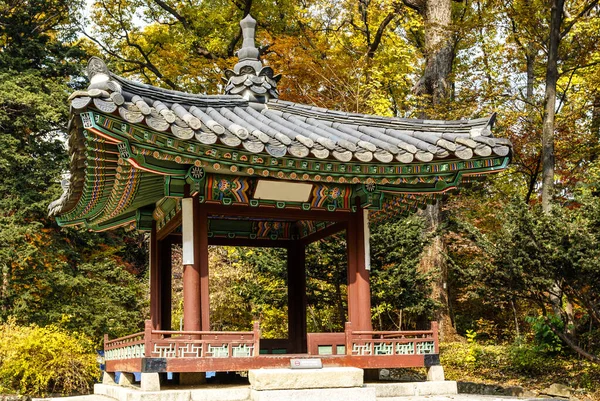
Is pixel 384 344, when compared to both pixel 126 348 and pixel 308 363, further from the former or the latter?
pixel 126 348

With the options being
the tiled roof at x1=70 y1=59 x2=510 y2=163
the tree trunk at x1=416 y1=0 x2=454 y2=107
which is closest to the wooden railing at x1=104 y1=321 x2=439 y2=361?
the tiled roof at x1=70 y1=59 x2=510 y2=163

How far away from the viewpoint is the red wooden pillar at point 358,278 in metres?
8.29

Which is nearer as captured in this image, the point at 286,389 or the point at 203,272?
the point at 286,389

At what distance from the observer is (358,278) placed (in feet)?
27.3

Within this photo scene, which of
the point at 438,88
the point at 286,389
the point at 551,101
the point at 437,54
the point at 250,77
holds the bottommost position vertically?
the point at 286,389

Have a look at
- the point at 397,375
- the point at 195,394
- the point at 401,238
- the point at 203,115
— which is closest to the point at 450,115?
the point at 401,238

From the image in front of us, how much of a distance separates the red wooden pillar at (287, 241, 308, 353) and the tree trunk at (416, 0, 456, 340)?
19.9 feet

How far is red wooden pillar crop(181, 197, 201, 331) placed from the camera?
24.2 ft

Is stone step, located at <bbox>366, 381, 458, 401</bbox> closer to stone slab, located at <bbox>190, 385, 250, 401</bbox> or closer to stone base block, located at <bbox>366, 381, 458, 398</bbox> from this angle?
stone base block, located at <bbox>366, 381, 458, 398</bbox>

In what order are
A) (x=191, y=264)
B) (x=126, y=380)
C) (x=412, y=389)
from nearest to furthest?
(x=191, y=264) < (x=412, y=389) < (x=126, y=380)

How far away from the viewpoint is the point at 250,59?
30.5 ft

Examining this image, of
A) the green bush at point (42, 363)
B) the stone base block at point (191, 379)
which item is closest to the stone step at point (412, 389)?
the stone base block at point (191, 379)

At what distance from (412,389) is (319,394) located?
1.46 meters

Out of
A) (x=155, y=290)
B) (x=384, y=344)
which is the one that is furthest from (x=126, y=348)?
(x=384, y=344)
